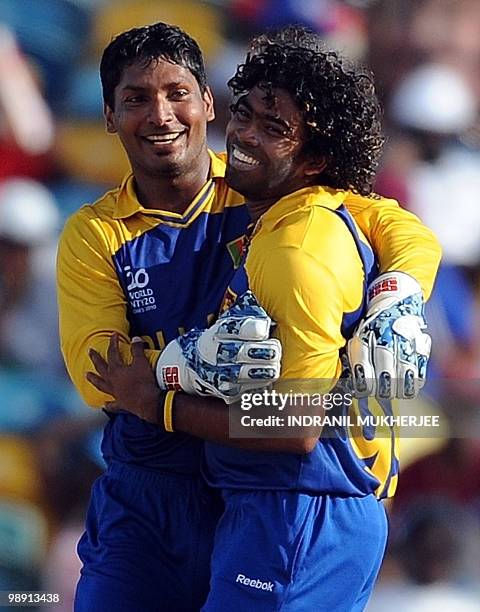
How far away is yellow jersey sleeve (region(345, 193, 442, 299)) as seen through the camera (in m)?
2.31

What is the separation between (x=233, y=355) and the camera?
6.97 ft

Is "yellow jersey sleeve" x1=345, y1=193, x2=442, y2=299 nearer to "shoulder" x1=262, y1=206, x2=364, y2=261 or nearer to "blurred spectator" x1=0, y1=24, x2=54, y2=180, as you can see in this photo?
"shoulder" x1=262, y1=206, x2=364, y2=261

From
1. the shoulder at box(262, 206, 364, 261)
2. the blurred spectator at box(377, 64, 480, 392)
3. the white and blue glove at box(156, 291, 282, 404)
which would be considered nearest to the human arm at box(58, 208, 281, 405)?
the white and blue glove at box(156, 291, 282, 404)

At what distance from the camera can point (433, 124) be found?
12.6 feet

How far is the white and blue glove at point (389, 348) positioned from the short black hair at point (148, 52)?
2.29 ft

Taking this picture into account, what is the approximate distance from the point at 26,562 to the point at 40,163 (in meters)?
1.15

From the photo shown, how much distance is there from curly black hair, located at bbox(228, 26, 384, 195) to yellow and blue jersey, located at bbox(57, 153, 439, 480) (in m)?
0.11

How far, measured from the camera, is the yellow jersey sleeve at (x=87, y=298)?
2.49 meters

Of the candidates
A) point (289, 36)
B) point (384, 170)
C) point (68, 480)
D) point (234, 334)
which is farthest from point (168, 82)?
point (68, 480)

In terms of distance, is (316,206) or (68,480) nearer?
(316,206)

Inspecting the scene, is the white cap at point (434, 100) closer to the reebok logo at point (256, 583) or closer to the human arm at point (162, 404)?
the human arm at point (162, 404)

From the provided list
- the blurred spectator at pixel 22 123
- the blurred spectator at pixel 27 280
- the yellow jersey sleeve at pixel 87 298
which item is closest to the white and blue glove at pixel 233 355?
the yellow jersey sleeve at pixel 87 298

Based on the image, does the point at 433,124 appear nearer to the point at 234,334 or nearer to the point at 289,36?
the point at 289,36

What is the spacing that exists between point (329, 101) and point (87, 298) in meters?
0.60
